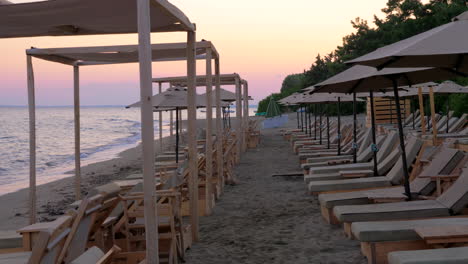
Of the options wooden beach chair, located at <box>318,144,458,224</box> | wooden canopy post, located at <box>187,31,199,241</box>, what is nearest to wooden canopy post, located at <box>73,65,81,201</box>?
wooden canopy post, located at <box>187,31,199,241</box>

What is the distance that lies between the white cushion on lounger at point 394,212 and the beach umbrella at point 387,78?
51cm

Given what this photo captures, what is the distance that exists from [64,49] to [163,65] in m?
3.23

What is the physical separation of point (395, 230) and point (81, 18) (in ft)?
10.4

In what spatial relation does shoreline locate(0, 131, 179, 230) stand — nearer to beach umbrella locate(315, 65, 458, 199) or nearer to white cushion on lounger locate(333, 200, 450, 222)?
beach umbrella locate(315, 65, 458, 199)

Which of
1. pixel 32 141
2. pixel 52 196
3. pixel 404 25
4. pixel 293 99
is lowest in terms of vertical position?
pixel 52 196

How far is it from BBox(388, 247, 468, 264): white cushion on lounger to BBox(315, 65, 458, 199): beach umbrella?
6.70ft

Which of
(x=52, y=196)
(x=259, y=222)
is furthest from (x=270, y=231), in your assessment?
(x=52, y=196)

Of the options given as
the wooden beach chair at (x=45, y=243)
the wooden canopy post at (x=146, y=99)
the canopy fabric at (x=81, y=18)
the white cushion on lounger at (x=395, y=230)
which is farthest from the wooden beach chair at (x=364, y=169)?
the wooden beach chair at (x=45, y=243)

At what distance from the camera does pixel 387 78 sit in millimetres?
6316

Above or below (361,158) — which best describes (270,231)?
below

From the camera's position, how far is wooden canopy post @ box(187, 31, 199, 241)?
5.70 meters

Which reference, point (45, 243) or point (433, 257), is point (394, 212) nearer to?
point (433, 257)

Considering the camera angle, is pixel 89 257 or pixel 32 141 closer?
pixel 89 257

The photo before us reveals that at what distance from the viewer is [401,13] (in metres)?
28.8
